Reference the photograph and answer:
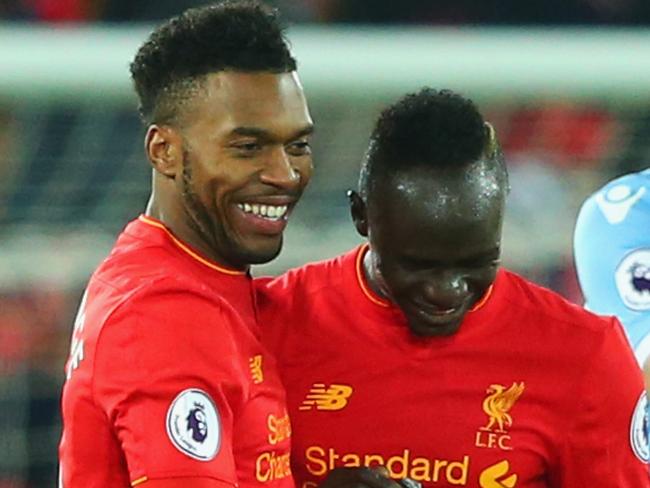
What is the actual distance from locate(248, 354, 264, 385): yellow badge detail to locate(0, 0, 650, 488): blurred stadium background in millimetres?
998

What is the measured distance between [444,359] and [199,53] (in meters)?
0.40

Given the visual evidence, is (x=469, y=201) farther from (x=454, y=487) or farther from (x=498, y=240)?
(x=454, y=487)

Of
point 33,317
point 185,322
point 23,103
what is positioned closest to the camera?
point 185,322

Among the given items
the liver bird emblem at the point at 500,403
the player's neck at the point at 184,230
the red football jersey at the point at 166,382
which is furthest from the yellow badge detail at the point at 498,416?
the player's neck at the point at 184,230

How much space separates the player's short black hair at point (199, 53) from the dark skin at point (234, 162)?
13 millimetres

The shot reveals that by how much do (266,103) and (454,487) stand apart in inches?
17.2

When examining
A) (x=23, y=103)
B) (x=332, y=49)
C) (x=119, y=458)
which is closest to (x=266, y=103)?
(x=119, y=458)

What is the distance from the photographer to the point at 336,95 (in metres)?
2.78

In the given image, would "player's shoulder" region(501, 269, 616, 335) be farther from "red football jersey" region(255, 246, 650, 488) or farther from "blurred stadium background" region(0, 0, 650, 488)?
"blurred stadium background" region(0, 0, 650, 488)

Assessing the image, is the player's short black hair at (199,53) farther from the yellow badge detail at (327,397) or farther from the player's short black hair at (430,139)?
the yellow badge detail at (327,397)

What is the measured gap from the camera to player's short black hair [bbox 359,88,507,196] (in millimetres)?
1726

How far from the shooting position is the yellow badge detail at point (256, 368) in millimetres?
1709

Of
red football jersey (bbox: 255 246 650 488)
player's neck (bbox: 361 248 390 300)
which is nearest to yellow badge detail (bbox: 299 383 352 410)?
red football jersey (bbox: 255 246 650 488)

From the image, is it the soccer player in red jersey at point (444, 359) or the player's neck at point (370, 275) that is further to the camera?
the player's neck at point (370, 275)
